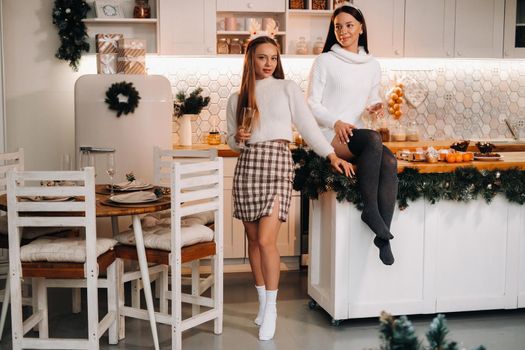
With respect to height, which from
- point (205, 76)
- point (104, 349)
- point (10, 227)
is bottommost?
point (104, 349)

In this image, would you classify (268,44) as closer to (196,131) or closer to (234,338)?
(234,338)

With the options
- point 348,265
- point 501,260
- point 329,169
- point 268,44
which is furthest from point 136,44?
point 501,260

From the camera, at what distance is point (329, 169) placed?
372 centimetres

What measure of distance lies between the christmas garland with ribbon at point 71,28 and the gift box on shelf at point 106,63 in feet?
0.95

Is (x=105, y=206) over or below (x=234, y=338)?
over

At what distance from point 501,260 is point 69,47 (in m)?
3.47

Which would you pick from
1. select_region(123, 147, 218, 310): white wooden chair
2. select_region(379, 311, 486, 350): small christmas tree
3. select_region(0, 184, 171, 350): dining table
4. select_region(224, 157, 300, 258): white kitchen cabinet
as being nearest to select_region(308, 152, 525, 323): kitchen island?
select_region(123, 147, 218, 310): white wooden chair

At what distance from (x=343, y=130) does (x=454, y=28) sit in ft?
8.39

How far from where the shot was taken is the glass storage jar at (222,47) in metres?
5.45

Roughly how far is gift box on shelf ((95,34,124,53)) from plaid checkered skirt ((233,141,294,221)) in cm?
196

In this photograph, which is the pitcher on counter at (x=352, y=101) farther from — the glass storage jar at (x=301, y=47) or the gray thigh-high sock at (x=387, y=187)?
the glass storage jar at (x=301, y=47)

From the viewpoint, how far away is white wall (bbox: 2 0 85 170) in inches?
210

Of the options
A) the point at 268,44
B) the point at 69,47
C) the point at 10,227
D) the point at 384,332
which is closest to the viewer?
the point at 384,332

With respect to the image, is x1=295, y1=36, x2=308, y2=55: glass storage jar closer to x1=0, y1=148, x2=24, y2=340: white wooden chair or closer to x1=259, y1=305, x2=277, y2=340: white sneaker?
x1=0, y1=148, x2=24, y2=340: white wooden chair
